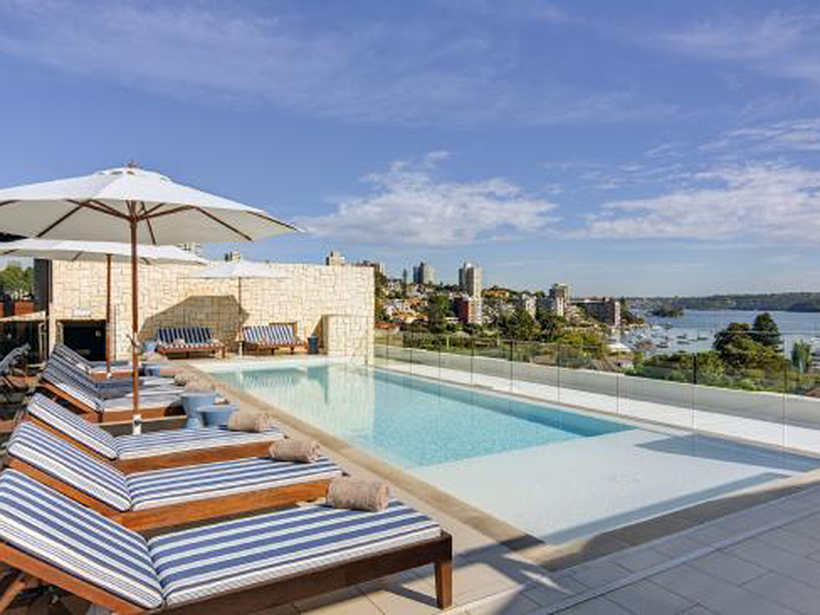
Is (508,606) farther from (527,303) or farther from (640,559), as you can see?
(527,303)

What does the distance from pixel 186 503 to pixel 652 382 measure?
27.6 ft

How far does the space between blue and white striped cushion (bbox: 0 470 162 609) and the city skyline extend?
10.7 feet

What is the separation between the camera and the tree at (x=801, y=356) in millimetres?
8562

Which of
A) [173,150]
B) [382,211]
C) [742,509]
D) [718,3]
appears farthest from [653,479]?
[382,211]

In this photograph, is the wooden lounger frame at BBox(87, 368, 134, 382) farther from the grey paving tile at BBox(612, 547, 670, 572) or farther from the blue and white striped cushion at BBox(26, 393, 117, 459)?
the grey paving tile at BBox(612, 547, 670, 572)

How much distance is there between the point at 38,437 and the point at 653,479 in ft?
18.8

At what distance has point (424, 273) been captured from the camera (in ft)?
375

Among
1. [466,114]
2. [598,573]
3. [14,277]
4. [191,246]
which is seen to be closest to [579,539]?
[598,573]

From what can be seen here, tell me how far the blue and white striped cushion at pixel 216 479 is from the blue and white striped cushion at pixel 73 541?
0.64m

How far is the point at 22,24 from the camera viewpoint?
9.95m

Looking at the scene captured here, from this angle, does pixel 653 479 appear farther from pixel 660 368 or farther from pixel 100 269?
pixel 100 269

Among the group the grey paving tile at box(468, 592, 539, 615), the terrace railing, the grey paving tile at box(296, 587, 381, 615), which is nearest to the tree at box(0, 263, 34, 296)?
the terrace railing

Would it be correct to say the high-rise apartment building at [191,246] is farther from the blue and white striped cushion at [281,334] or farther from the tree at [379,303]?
the tree at [379,303]

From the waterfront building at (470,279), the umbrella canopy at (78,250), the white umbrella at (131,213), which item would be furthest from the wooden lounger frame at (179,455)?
the waterfront building at (470,279)
